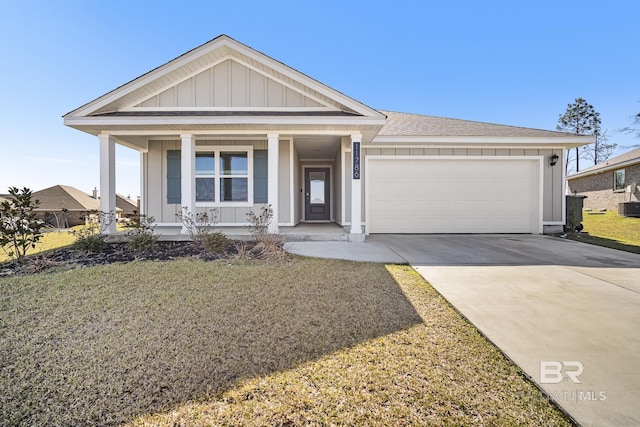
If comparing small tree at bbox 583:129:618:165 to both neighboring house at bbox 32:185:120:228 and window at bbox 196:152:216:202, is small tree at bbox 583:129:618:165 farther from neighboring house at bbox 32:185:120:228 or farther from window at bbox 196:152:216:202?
neighboring house at bbox 32:185:120:228

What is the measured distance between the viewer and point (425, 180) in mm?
9250

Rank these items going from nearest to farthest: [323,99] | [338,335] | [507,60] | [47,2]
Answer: [338,335] → [323,99] → [47,2] → [507,60]

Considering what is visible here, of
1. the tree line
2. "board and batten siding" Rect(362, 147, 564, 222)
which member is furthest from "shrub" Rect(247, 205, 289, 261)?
the tree line

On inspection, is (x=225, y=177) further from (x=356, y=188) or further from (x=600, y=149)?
(x=600, y=149)

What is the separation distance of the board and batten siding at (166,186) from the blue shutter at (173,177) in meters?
0.03

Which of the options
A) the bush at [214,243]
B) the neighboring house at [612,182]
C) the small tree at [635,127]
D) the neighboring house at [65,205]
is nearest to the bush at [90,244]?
the bush at [214,243]

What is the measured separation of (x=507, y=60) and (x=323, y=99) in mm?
12631

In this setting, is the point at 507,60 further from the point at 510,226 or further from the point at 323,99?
the point at 323,99

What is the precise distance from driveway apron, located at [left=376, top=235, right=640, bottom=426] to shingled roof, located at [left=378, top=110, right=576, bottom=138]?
407 cm

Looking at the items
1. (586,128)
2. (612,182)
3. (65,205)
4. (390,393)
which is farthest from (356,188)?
(586,128)

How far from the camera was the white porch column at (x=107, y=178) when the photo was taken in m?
7.54

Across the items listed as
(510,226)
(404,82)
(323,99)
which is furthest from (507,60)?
(323,99)

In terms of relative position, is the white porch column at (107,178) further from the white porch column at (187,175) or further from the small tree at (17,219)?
the small tree at (17,219)

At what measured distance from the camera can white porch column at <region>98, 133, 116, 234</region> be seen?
24.7 feet
